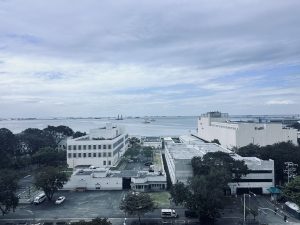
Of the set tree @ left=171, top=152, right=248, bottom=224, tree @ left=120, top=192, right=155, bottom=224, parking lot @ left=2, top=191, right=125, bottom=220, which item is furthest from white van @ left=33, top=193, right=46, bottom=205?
tree @ left=171, top=152, right=248, bottom=224

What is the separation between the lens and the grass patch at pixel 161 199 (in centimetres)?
2708

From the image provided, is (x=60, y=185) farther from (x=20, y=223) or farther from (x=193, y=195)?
(x=193, y=195)

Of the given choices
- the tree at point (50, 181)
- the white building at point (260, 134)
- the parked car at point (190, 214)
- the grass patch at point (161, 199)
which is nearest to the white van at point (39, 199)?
the tree at point (50, 181)

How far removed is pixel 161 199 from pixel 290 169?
11866mm

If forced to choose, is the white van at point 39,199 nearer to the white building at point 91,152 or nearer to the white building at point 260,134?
the white building at point 91,152

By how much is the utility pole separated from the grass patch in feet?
35.6

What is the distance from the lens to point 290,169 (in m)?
31.2

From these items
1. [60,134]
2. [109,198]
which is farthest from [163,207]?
[60,134]

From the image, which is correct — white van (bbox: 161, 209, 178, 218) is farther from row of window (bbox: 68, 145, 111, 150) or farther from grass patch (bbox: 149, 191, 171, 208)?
row of window (bbox: 68, 145, 111, 150)

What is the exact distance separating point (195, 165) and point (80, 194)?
10778 mm

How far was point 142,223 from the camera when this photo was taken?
22.9m

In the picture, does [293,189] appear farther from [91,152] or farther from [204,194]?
[91,152]

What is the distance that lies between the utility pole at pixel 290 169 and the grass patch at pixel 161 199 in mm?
10839

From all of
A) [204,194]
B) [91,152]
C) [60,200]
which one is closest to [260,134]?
[91,152]
